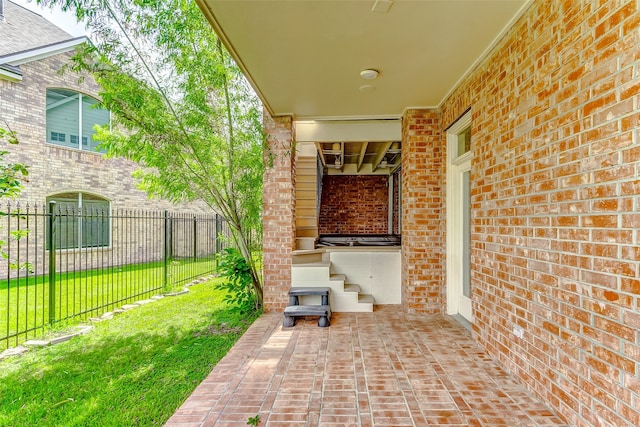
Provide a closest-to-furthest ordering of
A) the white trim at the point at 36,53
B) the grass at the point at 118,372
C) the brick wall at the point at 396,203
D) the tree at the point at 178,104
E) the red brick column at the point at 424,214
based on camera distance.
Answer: the grass at the point at 118,372 < the tree at the point at 178,104 < the red brick column at the point at 424,214 < the white trim at the point at 36,53 < the brick wall at the point at 396,203

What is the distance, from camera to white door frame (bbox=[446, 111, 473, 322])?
4094 millimetres

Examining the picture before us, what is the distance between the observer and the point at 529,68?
7.66 feet

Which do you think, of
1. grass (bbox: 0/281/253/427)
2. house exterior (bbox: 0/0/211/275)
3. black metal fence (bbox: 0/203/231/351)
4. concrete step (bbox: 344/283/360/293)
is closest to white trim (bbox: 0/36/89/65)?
house exterior (bbox: 0/0/211/275)

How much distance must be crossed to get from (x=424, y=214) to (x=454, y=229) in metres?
0.45

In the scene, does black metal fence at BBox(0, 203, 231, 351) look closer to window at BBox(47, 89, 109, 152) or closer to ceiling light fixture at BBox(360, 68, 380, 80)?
window at BBox(47, 89, 109, 152)

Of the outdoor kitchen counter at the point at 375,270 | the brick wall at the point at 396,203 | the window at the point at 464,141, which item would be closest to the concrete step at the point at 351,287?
the outdoor kitchen counter at the point at 375,270

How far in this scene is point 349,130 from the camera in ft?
17.0

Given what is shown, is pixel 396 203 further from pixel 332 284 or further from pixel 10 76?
pixel 10 76

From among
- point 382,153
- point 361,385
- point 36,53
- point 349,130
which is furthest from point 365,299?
point 36,53

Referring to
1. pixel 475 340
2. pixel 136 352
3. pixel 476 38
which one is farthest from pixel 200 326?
pixel 476 38

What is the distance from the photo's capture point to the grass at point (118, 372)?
2295 mm

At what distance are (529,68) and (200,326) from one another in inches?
173

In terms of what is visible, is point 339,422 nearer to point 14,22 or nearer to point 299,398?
point 299,398

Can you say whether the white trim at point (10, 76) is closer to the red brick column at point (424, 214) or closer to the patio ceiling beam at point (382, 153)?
the patio ceiling beam at point (382, 153)
